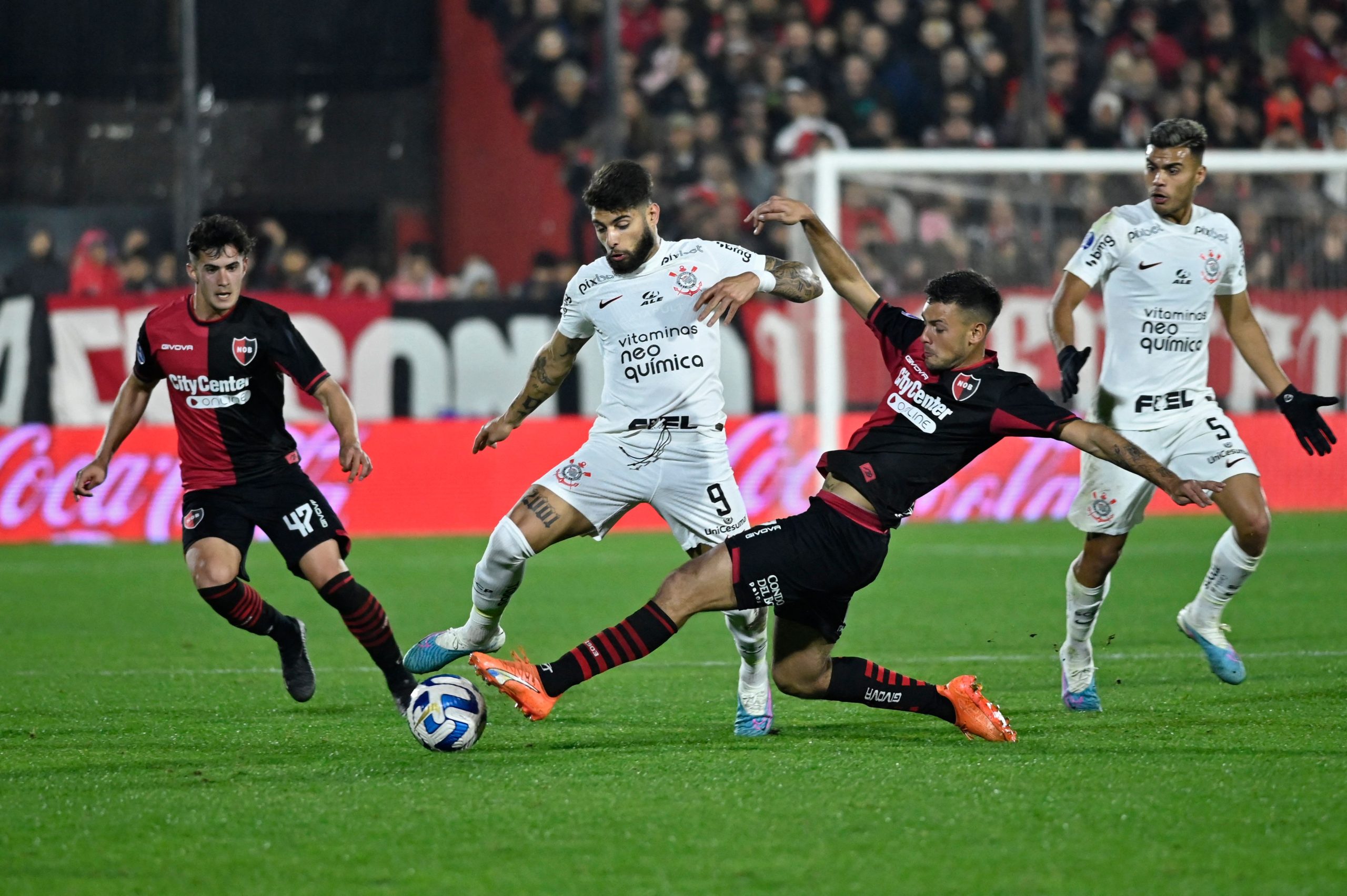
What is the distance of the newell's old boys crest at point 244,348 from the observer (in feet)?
21.5

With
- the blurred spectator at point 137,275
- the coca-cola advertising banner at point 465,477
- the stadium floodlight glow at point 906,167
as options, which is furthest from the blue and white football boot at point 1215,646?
the blurred spectator at point 137,275

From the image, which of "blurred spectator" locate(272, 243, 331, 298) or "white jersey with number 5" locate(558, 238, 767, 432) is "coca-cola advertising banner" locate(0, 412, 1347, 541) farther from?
"white jersey with number 5" locate(558, 238, 767, 432)

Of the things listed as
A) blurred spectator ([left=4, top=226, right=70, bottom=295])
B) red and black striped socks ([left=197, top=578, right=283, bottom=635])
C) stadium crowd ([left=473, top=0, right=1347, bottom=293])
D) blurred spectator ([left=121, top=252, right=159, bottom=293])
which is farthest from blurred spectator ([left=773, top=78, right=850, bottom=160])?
red and black striped socks ([left=197, top=578, right=283, bottom=635])

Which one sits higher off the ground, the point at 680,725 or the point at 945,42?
the point at 945,42

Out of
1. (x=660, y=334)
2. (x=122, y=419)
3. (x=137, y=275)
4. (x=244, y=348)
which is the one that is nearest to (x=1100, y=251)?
(x=660, y=334)

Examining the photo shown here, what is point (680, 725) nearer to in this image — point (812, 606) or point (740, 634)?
point (740, 634)

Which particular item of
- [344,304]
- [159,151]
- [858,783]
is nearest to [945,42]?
[344,304]

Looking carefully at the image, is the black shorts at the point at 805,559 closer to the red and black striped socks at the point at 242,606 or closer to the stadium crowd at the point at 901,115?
the red and black striped socks at the point at 242,606

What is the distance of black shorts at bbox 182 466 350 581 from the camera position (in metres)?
6.48

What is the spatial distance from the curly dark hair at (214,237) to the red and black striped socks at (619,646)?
2241mm

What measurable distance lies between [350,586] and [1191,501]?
122 inches

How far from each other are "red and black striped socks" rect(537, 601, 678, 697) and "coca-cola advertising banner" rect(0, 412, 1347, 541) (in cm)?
849

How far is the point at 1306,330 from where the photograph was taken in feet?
49.6

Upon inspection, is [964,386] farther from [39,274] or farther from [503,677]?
[39,274]
